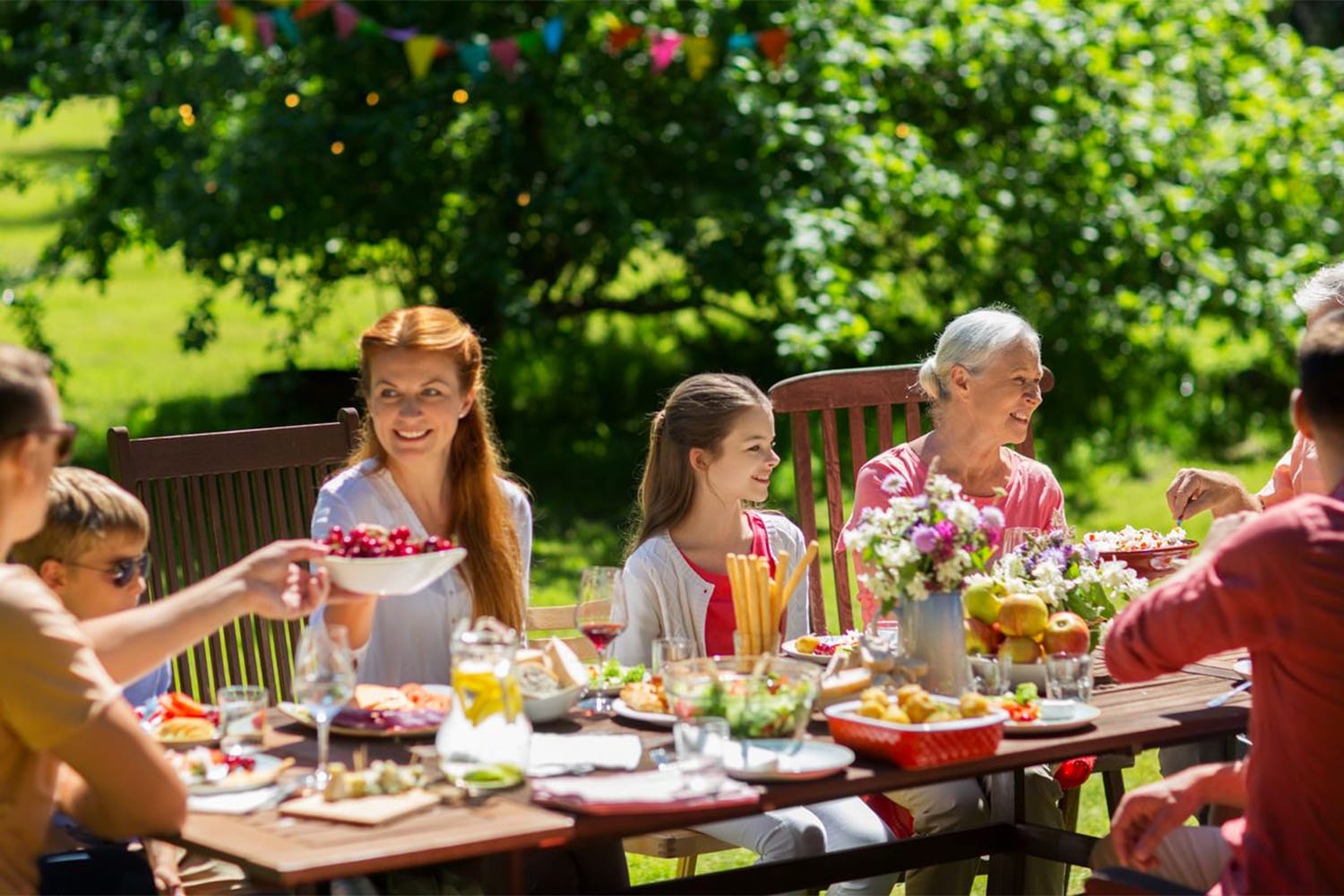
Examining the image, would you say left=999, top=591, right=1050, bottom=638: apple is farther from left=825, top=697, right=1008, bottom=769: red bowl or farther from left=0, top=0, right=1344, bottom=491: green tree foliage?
left=0, top=0, right=1344, bottom=491: green tree foliage

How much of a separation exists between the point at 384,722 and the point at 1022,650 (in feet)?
3.98

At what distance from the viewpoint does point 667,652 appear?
3553 millimetres

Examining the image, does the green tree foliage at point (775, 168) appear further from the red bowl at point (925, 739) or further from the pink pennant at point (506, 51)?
the red bowl at point (925, 739)

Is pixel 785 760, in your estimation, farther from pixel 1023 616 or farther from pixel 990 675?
pixel 1023 616

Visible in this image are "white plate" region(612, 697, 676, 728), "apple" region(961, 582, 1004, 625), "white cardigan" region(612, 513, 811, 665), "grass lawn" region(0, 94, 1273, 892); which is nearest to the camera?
"white plate" region(612, 697, 676, 728)

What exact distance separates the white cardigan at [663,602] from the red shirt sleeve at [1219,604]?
145 cm

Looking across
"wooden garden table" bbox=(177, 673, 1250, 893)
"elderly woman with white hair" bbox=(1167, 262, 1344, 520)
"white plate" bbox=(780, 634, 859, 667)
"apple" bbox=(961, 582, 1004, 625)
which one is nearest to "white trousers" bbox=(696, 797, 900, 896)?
"wooden garden table" bbox=(177, 673, 1250, 893)

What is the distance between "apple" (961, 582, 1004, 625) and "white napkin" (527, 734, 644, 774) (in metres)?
0.75

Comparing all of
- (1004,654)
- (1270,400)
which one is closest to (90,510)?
(1004,654)

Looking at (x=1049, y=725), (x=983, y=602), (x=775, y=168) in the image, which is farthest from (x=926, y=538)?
(x=775, y=168)

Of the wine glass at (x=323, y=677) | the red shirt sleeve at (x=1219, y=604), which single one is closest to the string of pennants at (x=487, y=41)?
the wine glass at (x=323, y=677)

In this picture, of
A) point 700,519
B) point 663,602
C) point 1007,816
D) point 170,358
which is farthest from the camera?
point 170,358

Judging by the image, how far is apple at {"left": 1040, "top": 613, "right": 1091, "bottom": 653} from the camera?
3568 millimetres

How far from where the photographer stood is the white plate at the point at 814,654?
150 inches
